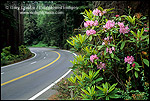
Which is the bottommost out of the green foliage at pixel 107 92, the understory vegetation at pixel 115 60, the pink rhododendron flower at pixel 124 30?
the green foliage at pixel 107 92

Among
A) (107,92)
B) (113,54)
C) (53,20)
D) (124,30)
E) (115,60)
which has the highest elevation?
(53,20)

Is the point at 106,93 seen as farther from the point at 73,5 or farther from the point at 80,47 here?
the point at 73,5

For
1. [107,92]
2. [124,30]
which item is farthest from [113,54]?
[107,92]

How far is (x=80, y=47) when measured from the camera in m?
3.35

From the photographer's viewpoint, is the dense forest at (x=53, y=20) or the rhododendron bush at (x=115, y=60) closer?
the rhododendron bush at (x=115, y=60)

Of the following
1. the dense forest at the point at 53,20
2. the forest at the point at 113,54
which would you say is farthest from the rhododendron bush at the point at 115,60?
the dense forest at the point at 53,20

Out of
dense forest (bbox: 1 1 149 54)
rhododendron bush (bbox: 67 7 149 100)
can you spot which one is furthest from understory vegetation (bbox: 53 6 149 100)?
dense forest (bbox: 1 1 149 54)

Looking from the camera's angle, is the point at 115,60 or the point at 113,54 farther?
the point at 115,60

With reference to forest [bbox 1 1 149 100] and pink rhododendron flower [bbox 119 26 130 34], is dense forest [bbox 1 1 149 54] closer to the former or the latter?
forest [bbox 1 1 149 100]

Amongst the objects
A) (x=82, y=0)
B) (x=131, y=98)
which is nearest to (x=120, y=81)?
(x=131, y=98)

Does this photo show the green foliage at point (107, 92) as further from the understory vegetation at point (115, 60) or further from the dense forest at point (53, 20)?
the dense forest at point (53, 20)

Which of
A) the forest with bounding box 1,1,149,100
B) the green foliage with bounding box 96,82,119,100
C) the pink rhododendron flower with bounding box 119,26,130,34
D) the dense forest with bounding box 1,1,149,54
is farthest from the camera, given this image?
the dense forest with bounding box 1,1,149,54

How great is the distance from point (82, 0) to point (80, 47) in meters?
26.4

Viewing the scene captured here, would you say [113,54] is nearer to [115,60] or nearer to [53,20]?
[115,60]
